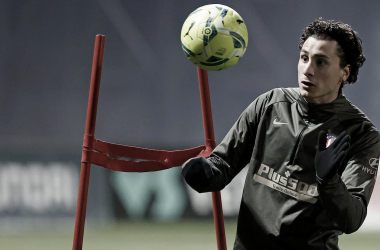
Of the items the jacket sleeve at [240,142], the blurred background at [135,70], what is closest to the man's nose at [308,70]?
the jacket sleeve at [240,142]

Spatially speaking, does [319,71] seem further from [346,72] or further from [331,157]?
[331,157]

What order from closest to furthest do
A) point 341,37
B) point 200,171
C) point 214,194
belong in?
point 200,171 → point 341,37 → point 214,194

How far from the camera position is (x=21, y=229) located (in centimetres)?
680

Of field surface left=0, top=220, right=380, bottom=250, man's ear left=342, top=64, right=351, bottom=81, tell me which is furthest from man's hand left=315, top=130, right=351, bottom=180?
field surface left=0, top=220, right=380, bottom=250

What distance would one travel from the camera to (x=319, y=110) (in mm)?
2807

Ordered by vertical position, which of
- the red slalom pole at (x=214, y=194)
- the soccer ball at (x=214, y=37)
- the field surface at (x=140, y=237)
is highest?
the soccer ball at (x=214, y=37)

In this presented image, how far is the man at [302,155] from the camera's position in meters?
2.71

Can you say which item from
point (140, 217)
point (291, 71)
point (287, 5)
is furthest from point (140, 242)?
point (287, 5)

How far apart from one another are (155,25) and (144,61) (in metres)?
0.54

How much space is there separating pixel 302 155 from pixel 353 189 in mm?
274

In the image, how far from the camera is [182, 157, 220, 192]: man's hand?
107 inches

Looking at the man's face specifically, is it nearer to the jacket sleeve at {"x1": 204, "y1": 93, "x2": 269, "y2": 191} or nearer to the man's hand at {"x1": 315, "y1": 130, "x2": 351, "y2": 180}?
the jacket sleeve at {"x1": 204, "y1": 93, "x2": 269, "y2": 191}

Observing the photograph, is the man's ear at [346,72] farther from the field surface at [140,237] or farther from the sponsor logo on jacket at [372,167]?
the field surface at [140,237]

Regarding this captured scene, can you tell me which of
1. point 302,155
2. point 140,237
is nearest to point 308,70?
point 302,155
